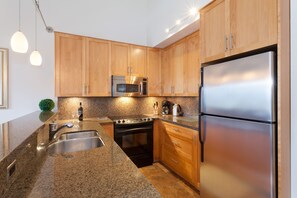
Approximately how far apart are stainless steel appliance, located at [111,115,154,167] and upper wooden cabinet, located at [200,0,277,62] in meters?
1.57

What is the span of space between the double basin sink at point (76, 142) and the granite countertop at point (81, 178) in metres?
0.56

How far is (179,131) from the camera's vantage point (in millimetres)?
2484

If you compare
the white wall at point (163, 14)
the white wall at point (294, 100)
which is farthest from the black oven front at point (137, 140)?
the white wall at point (294, 100)

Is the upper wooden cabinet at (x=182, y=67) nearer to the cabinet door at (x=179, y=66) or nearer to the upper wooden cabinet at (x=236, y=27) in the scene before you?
the cabinet door at (x=179, y=66)

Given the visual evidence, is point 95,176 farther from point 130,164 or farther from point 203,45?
point 203,45

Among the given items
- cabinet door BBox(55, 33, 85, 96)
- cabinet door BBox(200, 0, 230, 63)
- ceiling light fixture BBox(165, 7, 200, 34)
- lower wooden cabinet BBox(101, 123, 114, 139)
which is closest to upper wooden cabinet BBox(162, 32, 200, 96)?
ceiling light fixture BBox(165, 7, 200, 34)

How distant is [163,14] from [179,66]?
99 cm

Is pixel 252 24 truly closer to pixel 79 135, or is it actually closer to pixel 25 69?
pixel 79 135

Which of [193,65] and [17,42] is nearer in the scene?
[17,42]

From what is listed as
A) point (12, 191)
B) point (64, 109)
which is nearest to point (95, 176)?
point (12, 191)

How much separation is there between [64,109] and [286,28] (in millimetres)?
3208

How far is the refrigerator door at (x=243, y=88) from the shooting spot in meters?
1.20

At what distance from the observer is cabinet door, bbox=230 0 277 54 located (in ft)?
4.10

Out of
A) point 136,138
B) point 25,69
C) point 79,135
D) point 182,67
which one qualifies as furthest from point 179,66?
point 25,69
